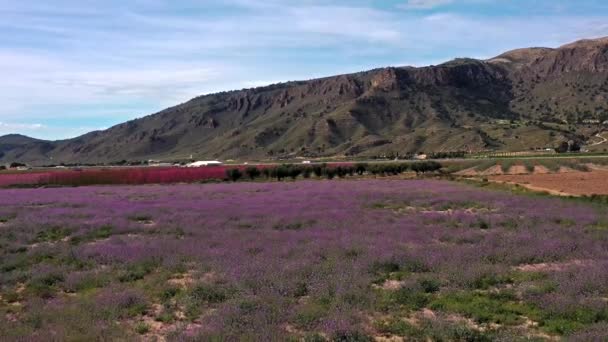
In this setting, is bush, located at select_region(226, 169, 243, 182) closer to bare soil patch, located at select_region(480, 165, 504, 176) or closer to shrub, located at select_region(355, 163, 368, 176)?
shrub, located at select_region(355, 163, 368, 176)

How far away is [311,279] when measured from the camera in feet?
47.8

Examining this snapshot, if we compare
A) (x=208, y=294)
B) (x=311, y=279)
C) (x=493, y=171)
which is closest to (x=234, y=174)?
(x=493, y=171)

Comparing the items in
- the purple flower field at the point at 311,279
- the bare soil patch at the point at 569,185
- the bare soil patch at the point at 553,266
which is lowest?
the bare soil patch at the point at 569,185

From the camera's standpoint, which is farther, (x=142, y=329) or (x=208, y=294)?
(x=208, y=294)

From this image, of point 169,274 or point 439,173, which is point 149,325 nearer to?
point 169,274

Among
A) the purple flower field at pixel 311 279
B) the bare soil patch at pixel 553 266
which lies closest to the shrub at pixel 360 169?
the purple flower field at pixel 311 279

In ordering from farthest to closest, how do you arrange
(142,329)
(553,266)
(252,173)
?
(252,173)
(553,266)
(142,329)

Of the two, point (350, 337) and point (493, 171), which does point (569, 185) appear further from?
point (350, 337)

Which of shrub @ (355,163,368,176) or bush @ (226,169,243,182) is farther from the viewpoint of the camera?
Answer: shrub @ (355,163,368,176)

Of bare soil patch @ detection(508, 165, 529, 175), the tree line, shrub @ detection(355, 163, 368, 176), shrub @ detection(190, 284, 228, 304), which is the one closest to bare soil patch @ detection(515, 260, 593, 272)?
shrub @ detection(190, 284, 228, 304)

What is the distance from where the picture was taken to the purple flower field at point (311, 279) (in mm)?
10719

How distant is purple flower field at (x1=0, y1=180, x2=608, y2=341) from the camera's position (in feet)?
35.2

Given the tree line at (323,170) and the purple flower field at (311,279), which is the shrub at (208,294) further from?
the tree line at (323,170)

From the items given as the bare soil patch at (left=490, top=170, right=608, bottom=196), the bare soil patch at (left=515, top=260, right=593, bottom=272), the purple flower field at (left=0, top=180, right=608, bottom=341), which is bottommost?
the bare soil patch at (left=490, top=170, right=608, bottom=196)
